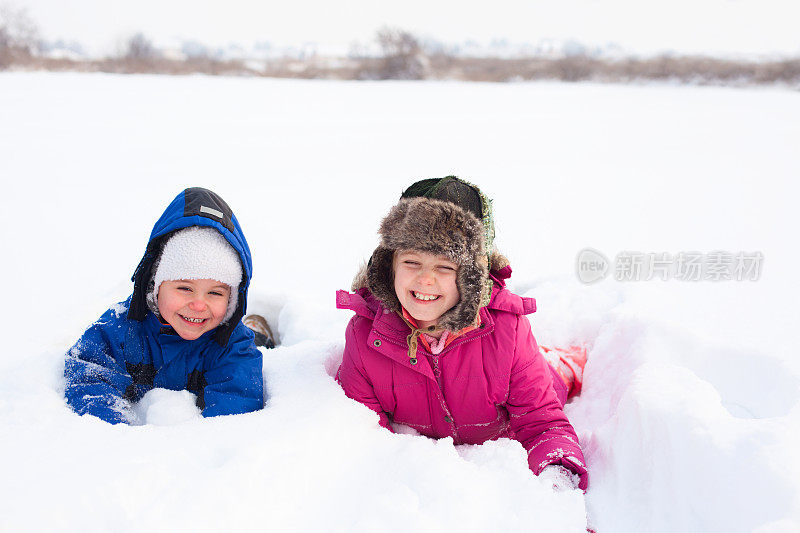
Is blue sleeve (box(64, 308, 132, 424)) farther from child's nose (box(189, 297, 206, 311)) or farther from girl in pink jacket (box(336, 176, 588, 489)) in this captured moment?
girl in pink jacket (box(336, 176, 588, 489))

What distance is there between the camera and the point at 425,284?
1657 millimetres

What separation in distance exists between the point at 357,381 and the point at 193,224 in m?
0.72

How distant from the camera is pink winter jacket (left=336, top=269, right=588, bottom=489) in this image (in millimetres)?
1783

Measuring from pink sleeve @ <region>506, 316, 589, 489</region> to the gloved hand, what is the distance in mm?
120

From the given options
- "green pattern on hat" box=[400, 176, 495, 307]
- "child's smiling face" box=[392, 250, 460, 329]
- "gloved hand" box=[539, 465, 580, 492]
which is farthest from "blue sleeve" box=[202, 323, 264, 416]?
"gloved hand" box=[539, 465, 580, 492]

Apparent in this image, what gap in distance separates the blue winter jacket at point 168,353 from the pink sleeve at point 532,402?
2.73ft

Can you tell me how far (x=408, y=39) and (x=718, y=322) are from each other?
1772 cm

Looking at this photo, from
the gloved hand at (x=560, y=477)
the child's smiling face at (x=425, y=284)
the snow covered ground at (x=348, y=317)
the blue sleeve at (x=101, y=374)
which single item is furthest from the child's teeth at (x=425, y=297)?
the blue sleeve at (x=101, y=374)

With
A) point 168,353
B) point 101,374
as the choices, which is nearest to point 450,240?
point 168,353

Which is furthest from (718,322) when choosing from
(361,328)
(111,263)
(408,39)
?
(408,39)

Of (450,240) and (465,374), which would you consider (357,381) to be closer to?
(465,374)

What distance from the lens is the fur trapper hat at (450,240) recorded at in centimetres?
161

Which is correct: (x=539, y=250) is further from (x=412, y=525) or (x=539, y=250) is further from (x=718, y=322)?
(x=412, y=525)

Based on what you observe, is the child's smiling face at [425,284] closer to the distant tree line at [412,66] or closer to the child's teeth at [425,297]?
the child's teeth at [425,297]
